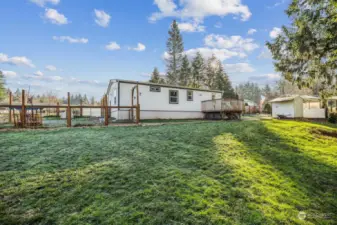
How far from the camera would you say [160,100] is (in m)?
13.9

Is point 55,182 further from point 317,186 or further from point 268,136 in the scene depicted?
point 268,136

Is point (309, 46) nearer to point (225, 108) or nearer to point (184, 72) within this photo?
point (225, 108)

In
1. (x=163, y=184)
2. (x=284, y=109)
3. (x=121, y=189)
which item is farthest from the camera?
(x=284, y=109)

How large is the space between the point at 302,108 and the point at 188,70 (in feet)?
64.6

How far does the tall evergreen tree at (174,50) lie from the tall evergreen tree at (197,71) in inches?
197

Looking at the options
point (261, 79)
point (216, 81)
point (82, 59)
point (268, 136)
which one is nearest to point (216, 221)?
point (268, 136)

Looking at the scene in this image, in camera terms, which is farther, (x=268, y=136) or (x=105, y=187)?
(x=268, y=136)

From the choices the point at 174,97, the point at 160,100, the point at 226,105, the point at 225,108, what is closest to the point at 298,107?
the point at 226,105

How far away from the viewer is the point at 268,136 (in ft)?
19.5

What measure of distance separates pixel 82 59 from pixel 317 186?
2293 centimetres

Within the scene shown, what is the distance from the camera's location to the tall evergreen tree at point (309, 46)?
7.52m

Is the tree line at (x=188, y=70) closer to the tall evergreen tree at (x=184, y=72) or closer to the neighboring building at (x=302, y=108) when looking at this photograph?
the tall evergreen tree at (x=184, y=72)

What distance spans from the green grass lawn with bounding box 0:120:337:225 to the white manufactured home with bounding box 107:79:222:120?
26.9ft

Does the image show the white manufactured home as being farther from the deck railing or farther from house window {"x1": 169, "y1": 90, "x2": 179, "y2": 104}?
the deck railing
